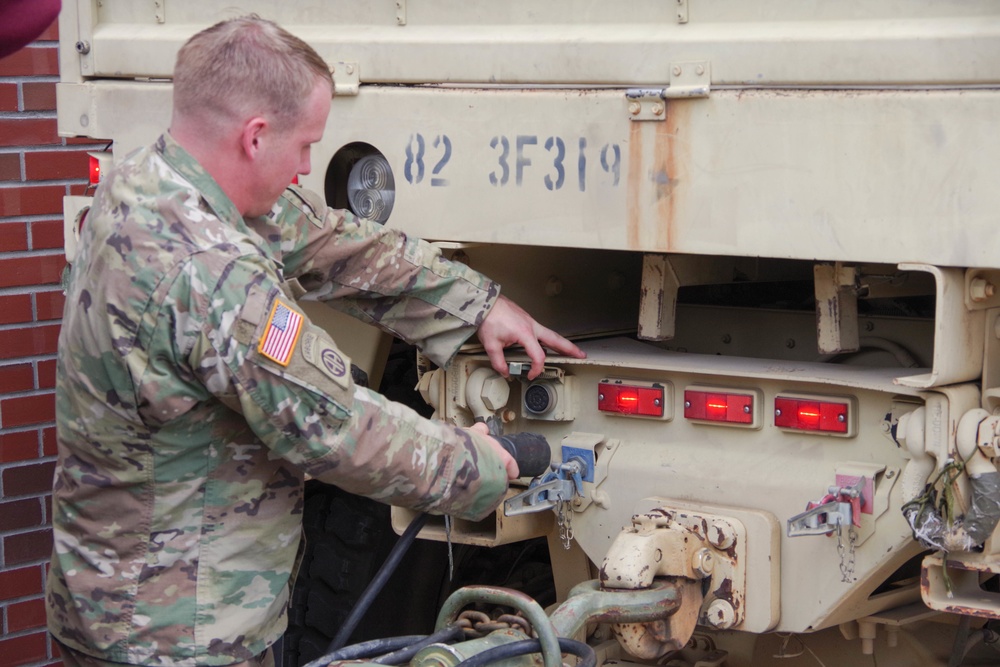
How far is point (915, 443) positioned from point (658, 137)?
0.72 meters

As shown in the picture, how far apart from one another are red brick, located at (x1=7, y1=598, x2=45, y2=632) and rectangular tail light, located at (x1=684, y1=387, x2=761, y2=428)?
2373 millimetres

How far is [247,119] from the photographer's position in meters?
2.28

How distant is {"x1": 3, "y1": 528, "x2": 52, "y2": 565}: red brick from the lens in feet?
13.8

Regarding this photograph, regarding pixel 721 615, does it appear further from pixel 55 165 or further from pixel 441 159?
pixel 55 165

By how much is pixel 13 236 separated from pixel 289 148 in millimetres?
2077

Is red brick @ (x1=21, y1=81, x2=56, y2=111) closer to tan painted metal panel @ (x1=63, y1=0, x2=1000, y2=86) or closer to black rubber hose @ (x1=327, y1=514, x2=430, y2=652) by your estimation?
tan painted metal panel @ (x1=63, y1=0, x2=1000, y2=86)

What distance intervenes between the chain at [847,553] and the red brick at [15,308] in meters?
2.56

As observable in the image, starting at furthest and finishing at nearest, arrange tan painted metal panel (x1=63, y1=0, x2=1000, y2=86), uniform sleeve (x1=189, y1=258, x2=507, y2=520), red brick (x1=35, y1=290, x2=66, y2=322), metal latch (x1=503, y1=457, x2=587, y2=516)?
red brick (x1=35, y1=290, x2=66, y2=322) < metal latch (x1=503, y1=457, x2=587, y2=516) < tan painted metal panel (x1=63, y1=0, x2=1000, y2=86) < uniform sleeve (x1=189, y1=258, x2=507, y2=520)

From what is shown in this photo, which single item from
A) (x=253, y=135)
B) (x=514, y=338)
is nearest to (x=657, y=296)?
(x=514, y=338)

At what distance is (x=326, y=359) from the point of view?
2234mm

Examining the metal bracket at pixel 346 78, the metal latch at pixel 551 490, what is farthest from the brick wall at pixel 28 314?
the metal latch at pixel 551 490

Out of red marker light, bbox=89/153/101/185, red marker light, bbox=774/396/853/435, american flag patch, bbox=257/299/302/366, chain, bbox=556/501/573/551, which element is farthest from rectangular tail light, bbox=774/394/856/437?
red marker light, bbox=89/153/101/185

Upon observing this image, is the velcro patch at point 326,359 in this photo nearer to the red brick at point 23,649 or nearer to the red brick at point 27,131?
the red brick at point 27,131

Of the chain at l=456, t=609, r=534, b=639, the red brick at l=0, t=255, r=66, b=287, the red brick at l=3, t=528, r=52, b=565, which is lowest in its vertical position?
the red brick at l=3, t=528, r=52, b=565
